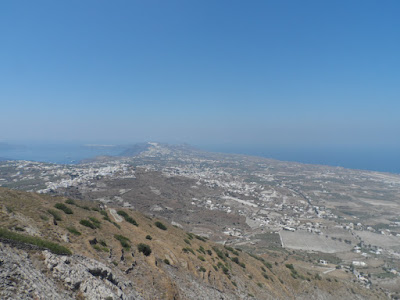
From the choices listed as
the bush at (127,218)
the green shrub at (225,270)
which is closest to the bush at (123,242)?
the bush at (127,218)

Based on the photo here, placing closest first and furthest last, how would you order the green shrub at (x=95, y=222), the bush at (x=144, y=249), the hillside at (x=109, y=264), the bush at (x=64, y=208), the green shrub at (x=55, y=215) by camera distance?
the hillside at (x=109, y=264) < the green shrub at (x=55, y=215) < the bush at (x=144, y=249) < the green shrub at (x=95, y=222) < the bush at (x=64, y=208)

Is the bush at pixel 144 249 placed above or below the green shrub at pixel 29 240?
below

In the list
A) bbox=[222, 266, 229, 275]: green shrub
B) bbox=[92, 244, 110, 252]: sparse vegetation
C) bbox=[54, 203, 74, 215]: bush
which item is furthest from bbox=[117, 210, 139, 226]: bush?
bbox=[222, 266, 229, 275]: green shrub

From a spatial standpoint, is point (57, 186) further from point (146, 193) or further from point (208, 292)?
point (208, 292)

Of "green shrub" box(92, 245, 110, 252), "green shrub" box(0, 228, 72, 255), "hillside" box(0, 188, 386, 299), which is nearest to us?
"hillside" box(0, 188, 386, 299)

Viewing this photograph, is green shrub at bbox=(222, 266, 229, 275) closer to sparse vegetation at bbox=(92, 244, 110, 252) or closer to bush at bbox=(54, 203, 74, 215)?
sparse vegetation at bbox=(92, 244, 110, 252)

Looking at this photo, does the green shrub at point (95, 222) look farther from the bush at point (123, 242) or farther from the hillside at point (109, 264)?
the bush at point (123, 242)

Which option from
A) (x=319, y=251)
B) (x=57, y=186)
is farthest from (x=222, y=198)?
(x=57, y=186)

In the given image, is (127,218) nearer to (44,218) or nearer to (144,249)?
(144,249)

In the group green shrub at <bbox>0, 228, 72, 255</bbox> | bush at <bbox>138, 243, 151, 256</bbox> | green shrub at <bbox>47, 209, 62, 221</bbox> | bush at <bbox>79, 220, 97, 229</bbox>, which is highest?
green shrub at <bbox>0, 228, 72, 255</bbox>
